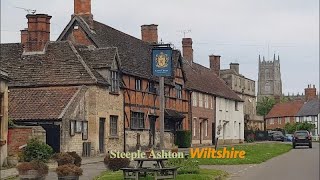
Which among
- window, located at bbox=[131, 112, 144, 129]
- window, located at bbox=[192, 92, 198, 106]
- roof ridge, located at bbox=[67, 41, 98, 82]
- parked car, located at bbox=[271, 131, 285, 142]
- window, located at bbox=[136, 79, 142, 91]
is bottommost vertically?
parked car, located at bbox=[271, 131, 285, 142]

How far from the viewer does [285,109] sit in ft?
425

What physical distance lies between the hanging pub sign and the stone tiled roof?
550 inches

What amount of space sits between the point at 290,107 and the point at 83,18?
304ft

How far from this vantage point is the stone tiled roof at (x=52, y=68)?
37.1 metres

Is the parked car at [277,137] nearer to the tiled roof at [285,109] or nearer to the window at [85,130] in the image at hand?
the tiled roof at [285,109]

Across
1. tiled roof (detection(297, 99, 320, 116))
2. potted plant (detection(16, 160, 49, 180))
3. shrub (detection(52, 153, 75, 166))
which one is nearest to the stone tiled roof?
shrub (detection(52, 153, 75, 166))

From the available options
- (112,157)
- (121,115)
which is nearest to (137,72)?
(121,115)

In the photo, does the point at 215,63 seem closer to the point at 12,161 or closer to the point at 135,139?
the point at 135,139

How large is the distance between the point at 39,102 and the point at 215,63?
Result: 4433 centimetres

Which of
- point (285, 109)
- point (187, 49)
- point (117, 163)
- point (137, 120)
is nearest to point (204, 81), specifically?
point (187, 49)

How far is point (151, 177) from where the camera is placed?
747 inches

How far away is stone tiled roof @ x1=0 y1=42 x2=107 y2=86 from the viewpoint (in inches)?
1462

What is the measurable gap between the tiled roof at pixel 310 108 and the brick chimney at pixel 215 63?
4134cm

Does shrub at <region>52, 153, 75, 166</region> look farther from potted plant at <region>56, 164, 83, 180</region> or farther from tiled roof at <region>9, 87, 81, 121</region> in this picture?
tiled roof at <region>9, 87, 81, 121</region>
